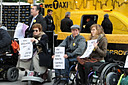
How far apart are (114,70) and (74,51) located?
1.38 m

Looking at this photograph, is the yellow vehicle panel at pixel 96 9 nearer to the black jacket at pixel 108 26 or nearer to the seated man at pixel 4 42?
the black jacket at pixel 108 26

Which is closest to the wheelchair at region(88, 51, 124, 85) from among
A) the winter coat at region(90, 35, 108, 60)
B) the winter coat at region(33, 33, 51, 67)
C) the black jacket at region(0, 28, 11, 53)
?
the winter coat at region(90, 35, 108, 60)

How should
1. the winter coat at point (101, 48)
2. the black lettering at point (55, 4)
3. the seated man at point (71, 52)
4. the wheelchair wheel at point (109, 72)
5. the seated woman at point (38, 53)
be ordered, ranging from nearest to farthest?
the wheelchair wheel at point (109, 72) → the winter coat at point (101, 48) → the seated man at point (71, 52) → the seated woman at point (38, 53) → the black lettering at point (55, 4)

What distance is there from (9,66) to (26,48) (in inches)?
35.8

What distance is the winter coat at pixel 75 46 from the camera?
9109 mm

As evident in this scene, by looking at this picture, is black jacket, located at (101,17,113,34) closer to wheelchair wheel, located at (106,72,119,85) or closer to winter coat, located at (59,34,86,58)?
winter coat, located at (59,34,86,58)

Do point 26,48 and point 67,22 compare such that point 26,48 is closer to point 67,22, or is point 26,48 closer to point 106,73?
point 106,73

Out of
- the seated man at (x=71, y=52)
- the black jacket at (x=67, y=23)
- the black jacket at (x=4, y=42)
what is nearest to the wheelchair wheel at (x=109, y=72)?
the seated man at (x=71, y=52)

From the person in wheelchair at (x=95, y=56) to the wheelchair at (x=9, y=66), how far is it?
239 cm

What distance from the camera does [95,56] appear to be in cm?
876

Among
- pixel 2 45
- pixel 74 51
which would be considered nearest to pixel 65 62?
pixel 74 51

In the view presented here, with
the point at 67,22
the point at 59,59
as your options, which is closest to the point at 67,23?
the point at 67,22

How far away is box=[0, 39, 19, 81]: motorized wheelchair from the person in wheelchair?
239 centimetres

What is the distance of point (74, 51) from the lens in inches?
360
